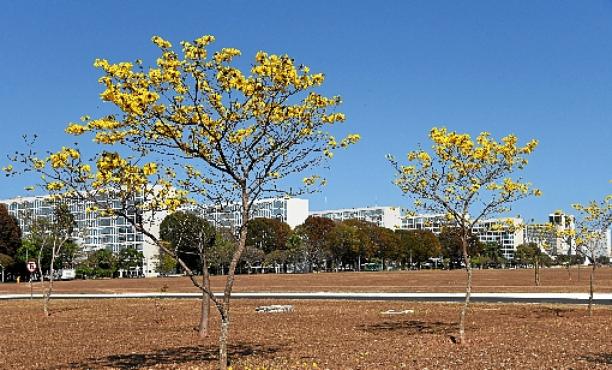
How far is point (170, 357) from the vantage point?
14.8 meters

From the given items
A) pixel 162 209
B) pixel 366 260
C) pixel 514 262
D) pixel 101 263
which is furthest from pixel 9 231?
pixel 514 262

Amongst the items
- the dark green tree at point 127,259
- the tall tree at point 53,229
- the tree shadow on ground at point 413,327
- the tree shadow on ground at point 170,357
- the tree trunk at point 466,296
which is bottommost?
the dark green tree at point 127,259

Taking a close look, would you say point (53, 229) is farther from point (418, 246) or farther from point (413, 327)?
point (418, 246)

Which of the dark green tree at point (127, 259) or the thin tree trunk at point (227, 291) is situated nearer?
the thin tree trunk at point (227, 291)

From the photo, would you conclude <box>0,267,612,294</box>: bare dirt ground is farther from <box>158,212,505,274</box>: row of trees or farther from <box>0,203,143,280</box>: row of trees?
<box>158,212,505,274</box>: row of trees

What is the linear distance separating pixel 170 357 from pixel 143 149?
6474 millimetres

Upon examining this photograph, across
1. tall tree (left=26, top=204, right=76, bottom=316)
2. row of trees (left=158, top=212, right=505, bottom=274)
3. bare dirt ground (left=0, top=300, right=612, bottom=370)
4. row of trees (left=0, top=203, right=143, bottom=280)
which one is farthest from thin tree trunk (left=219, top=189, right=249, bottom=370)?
row of trees (left=158, top=212, right=505, bottom=274)

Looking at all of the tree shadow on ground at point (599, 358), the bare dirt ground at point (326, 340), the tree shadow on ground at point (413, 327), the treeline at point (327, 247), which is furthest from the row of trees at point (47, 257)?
the tree shadow on ground at point (599, 358)

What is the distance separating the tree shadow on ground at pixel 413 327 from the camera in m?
19.6

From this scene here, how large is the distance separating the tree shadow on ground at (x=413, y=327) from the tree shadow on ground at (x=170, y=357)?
4.95 meters

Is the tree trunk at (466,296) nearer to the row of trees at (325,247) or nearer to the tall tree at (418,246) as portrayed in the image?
the row of trees at (325,247)

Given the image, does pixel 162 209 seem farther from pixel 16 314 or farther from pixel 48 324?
pixel 16 314

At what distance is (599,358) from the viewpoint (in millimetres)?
13672

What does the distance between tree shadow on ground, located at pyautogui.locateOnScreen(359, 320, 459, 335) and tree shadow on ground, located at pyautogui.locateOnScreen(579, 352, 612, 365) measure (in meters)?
5.37
